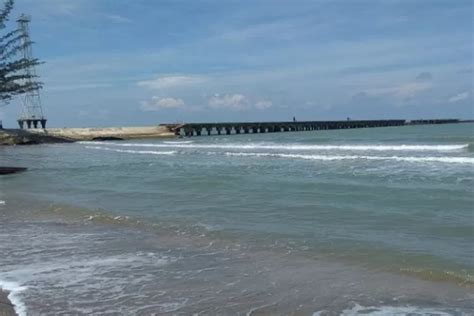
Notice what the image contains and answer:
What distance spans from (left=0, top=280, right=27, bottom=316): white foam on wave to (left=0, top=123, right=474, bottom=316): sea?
1 centimetres

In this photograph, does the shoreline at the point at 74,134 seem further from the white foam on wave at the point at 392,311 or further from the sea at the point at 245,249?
the white foam on wave at the point at 392,311

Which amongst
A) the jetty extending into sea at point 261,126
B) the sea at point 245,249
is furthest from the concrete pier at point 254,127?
the sea at point 245,249

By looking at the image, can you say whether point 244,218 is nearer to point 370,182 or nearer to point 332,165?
point 370,182

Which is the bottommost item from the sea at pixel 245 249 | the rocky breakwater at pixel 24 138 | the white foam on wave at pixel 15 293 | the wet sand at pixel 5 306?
the sea at pixel 245 249

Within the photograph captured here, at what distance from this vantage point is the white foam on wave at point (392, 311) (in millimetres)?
5647

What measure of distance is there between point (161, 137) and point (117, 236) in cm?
7197

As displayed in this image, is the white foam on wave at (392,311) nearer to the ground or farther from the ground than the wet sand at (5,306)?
nearer to the ground

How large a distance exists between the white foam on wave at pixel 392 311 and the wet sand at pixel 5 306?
305 centimetres

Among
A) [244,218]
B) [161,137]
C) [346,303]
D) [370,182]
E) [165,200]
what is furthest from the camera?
[161,137]

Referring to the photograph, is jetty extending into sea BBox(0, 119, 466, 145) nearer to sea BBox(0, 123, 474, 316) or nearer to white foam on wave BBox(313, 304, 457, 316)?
sea BBox(0, 123, 474, 316)

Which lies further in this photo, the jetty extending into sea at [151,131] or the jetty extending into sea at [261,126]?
the jetty extending into sea at [261,126]

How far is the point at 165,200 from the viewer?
594 inches

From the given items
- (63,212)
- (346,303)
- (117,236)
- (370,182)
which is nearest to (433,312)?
(346,303)

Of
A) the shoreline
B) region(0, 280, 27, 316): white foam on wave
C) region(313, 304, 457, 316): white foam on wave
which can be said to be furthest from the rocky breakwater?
region(313, 304, 457, 316): white foam on wave
